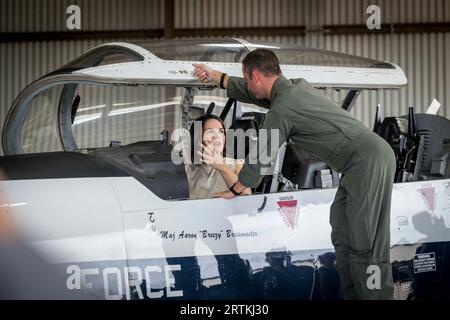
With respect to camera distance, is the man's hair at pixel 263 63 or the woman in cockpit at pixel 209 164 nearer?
the man's hair at pixel 263 63

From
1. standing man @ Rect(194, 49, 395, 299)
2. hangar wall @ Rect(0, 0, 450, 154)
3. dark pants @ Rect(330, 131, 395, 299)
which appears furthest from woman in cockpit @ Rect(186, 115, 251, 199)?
hangar wall @ Rect(0, 0, 450, 154)

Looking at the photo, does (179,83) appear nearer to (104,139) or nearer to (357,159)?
(104,139)

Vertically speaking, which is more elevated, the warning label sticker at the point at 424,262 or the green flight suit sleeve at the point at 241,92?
the green flight suit sleeve at the point at 241,92

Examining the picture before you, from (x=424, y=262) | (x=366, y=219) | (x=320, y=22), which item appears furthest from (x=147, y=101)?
(x=320, y=22)

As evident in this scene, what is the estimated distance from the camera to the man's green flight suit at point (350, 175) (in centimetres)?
319

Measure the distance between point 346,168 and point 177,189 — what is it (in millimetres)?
836

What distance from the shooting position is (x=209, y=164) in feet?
11.6

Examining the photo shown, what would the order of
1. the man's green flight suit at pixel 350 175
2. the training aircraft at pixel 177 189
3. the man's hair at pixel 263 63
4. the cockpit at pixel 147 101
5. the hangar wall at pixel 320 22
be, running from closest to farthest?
the training aircraft at pixel 177 189, the man's green flight suit at pixel 350 175, the man's hair at pixel 263 63, the cockpit at pixel 147 101, the hangar wall at pixel 320 22

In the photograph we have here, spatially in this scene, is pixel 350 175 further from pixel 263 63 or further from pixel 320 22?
pixel 320 22

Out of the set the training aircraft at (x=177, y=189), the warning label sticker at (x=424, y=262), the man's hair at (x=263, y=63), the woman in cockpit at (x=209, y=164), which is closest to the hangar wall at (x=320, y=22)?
the training aircraft at (x=177, y=189)

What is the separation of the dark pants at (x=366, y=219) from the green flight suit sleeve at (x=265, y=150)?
0.36 meters

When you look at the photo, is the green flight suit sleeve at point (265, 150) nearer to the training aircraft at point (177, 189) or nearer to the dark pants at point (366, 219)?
the training aircraft at point (177, 189)
